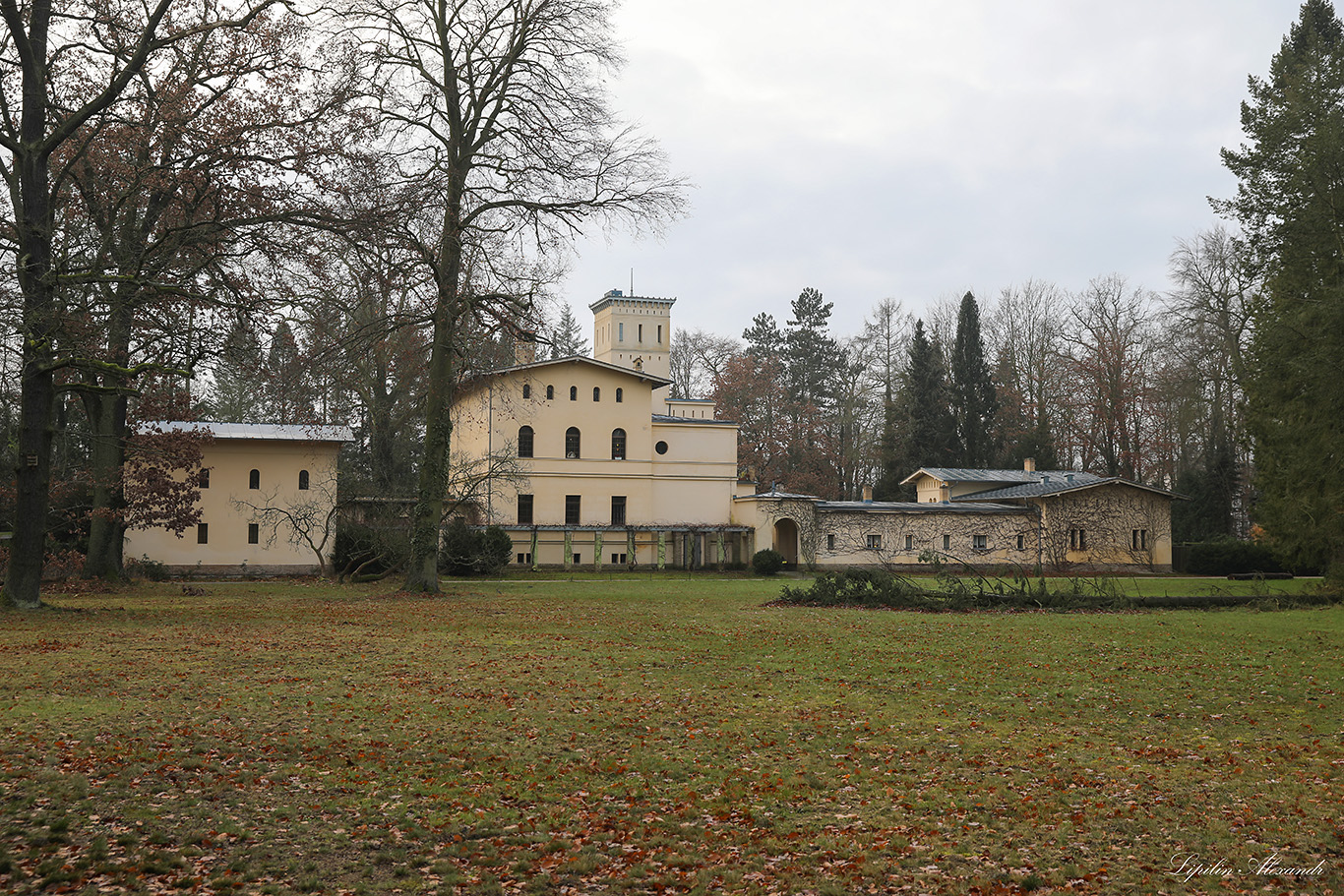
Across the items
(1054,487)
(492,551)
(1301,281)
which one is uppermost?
(1301,281)

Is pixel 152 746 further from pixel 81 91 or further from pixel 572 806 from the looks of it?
pixel 81 91

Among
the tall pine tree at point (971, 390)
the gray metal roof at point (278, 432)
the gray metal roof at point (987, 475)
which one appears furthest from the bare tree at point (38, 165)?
the tall pine tree at point (971, 390)

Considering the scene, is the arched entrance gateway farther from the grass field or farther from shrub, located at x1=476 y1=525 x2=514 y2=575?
the grass field

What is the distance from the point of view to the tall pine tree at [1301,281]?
22.9 meters

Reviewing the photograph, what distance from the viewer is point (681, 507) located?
153 ft

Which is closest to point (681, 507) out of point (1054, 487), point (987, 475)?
point (987, 475)

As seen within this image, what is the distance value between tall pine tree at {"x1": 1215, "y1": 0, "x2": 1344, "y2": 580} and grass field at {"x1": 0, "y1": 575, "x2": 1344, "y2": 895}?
11677 mm

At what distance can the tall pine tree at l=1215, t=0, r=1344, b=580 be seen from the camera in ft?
75.2

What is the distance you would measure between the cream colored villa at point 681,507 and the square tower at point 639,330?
1459cm

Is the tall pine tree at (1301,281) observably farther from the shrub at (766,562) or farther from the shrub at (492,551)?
the shrub at (492,551)

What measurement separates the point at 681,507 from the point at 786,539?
18.4ft

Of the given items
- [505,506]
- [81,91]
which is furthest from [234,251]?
[505,506]

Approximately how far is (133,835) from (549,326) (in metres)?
20.2

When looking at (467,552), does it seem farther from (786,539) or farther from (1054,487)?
(1054,487)
